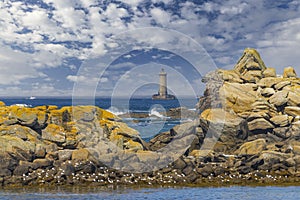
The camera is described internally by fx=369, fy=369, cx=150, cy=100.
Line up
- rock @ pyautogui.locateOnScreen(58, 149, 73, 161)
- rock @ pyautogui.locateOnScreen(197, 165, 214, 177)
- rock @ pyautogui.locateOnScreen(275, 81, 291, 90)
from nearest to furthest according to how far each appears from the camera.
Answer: rock @ pyautogui.locateOnScreen(197, 165, 214, 177) < rock @ pyautogui.locateOnScreen(58, 149, 73, 161) < rock @ pyautogui.locateOnScreen(275, 81, 291, 90)

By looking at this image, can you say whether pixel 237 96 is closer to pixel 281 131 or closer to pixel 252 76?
pixel 252 76

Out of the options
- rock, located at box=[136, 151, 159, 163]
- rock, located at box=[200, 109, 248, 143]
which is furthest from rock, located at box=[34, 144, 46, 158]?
rock, located at box=[200, 109, 248, 143]

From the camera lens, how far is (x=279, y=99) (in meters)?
54.4

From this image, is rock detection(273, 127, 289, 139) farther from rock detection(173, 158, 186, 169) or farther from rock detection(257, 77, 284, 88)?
rock detection(173, 158, 186, 169)

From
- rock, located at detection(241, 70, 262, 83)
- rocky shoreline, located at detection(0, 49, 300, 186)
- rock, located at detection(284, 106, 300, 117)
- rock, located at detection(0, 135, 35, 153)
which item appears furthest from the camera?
rock, located at detection(241, 70, 262, 83)

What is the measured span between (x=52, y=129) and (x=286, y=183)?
28.0m

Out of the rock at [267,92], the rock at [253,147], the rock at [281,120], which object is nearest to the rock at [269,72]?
the rock at [267,92]

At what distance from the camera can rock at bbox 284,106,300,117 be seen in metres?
52.8

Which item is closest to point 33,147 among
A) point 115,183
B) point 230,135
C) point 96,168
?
point 96,168

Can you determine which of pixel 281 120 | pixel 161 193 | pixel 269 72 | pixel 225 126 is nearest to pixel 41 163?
pixel 161 193

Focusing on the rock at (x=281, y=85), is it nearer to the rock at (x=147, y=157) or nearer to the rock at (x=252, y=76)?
the rock at (x=252, y=76)

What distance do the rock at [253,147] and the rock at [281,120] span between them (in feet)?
18.5

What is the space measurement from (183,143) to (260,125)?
1113 centimetres

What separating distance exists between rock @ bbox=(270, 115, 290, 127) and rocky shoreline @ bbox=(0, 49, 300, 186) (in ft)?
0.43
